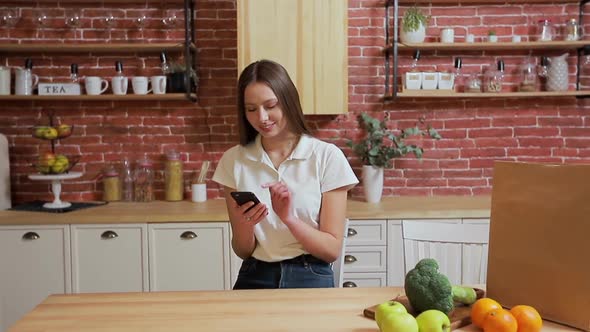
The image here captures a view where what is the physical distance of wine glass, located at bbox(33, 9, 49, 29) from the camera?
11.3ft

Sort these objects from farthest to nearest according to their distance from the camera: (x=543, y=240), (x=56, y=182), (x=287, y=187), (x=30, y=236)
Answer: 1. (x=56, y=182)
2. (x=30, y=236)
3. (x=287, y=187)
4. (x=543, y=240)

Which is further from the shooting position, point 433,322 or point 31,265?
point 31,265

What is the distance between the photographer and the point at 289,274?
6.18ft

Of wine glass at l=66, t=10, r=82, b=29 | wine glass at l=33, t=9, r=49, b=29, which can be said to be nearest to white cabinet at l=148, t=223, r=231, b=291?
wine glass at l=66, t=10, r=82, b=29

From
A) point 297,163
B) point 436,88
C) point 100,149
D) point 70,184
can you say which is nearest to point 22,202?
point 70,184

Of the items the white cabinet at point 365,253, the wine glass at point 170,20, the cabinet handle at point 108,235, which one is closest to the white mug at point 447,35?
the white cabinet at point 365,253

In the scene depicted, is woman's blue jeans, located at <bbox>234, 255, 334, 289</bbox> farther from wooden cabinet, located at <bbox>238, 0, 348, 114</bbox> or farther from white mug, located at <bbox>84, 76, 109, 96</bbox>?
white mug, located at <bbox>84, 76, 109, 96</bbox>

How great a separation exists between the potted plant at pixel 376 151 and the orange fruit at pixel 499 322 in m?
2.06

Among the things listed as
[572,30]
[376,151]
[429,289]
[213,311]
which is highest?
[572,30]

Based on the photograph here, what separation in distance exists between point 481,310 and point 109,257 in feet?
7.30

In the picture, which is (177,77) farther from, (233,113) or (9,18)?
(9,18)

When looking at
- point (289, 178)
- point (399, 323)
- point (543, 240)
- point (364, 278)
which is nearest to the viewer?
point (399, 323)

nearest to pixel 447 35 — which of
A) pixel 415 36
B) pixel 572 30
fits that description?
pixel 415 36

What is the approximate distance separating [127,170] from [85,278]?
2.63ft
